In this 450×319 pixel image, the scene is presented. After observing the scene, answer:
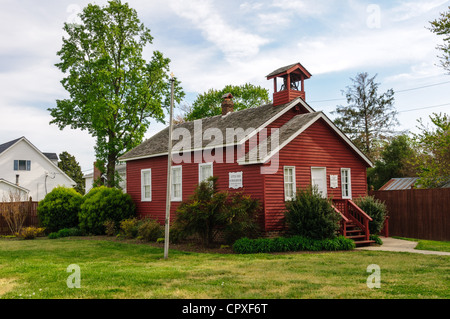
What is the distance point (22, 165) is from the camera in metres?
44.3

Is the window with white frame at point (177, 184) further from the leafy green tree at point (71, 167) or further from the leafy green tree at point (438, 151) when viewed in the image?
the leafy green tree at point (71, 167)

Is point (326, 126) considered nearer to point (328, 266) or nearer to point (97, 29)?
point (328, 266)

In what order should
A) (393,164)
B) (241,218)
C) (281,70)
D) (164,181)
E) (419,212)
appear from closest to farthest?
1. (241,218)
2. (419,212)
3. (281,70)
4. (164,181)
5. (393,164)

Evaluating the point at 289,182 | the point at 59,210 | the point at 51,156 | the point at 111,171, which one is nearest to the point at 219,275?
the point at 289,182

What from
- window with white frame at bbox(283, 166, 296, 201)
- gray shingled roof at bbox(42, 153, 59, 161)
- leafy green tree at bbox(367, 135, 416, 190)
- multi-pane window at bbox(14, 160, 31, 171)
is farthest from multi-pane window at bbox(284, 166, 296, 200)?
gray shingled roof at bbox(42, 153, 59, 161)

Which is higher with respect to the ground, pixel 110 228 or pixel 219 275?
pixel 110 228

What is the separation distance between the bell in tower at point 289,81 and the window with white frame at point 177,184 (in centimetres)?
548

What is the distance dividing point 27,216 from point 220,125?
39.2 ft

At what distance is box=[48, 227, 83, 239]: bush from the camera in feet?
69.8

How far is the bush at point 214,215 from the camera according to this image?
1498cm

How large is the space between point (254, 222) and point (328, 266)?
508 centimetres

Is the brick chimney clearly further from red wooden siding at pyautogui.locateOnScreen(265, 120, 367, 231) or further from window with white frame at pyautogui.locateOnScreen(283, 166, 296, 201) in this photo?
window with white frame at pyautogui.locateOnScreen(283, 166, 296, 201)

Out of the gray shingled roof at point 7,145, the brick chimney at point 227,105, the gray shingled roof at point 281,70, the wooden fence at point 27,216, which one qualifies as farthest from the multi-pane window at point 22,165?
the gray shingled roof at point 281,70

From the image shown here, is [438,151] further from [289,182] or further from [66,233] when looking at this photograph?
[66,233]
